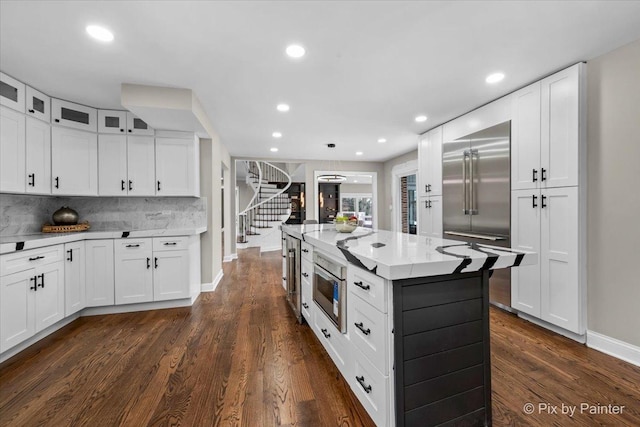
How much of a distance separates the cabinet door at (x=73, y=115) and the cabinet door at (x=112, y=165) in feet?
0.59

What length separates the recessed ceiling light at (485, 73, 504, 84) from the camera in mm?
2609

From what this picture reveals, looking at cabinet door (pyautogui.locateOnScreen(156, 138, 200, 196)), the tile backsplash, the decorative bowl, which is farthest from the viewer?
cabinet door (pyautogui.locateOnScreen(156, 138, 200, 196))

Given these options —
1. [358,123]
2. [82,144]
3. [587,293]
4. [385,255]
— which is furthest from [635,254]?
[82,144]

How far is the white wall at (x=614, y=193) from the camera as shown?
2.10 metres

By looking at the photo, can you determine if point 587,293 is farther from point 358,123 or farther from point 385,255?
point 358,123

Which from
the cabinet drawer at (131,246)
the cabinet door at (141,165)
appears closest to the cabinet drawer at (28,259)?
the cabinet drawer at (131,246)

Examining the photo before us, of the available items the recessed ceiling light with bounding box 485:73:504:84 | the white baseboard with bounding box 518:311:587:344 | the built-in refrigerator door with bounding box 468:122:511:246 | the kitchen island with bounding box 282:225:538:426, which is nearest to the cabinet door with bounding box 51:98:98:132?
the kitchen island with bounding box 282:225:538:426

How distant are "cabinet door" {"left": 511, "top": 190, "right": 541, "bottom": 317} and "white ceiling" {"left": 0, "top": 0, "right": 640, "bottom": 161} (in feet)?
3.94

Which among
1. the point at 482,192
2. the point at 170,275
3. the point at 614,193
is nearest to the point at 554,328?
the point at 614,193

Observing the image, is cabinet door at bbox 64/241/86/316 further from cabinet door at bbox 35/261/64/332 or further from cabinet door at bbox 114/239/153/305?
cabinet door at bbox 114/239/153/305

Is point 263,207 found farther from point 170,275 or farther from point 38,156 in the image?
point 38,156

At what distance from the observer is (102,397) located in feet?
5.76

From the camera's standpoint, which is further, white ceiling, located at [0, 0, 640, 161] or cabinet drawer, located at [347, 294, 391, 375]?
white ceiling, located at [0, 0, 640, 161]

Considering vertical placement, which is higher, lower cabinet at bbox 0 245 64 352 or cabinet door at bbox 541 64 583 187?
cabinet door at bbox 541 64 583 187
